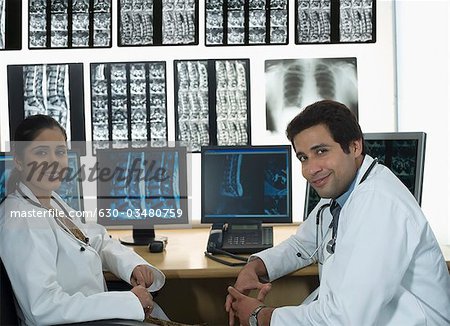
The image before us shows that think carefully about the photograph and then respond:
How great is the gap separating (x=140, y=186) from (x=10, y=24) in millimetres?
1149

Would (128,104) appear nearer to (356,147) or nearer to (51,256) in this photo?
(51,256)

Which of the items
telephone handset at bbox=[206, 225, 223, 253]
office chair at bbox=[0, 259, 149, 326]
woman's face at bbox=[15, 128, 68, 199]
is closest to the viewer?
office chair at bbox=[0, 259, 149, 326]

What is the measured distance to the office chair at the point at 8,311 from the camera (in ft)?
6.04

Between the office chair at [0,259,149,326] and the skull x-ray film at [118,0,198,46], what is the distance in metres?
A: 1.60

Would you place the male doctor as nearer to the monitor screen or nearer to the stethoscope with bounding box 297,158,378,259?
the stethoscope with bounding box 297,158,378,259

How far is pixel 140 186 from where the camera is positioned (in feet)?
9.00

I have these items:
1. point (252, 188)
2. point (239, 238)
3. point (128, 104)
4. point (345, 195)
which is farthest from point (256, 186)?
point (128, 104)

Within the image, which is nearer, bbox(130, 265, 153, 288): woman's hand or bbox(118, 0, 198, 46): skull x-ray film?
bbox(130, 265, 153, 288): woman's hand

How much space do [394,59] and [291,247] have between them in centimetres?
135

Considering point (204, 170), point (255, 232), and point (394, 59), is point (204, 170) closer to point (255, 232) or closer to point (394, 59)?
point (255, 232)

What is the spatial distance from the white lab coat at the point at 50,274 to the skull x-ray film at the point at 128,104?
3.73ft

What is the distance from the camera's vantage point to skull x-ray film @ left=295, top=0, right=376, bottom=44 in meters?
3.14

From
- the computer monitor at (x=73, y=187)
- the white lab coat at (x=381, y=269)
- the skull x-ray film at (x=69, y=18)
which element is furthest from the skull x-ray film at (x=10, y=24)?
the white lab coat at (x=381, y=269)

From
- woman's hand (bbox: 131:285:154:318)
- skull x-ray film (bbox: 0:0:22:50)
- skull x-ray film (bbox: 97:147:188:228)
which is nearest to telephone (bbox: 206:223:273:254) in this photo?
skull x-ray film (bbox: 97:147:188:228)
